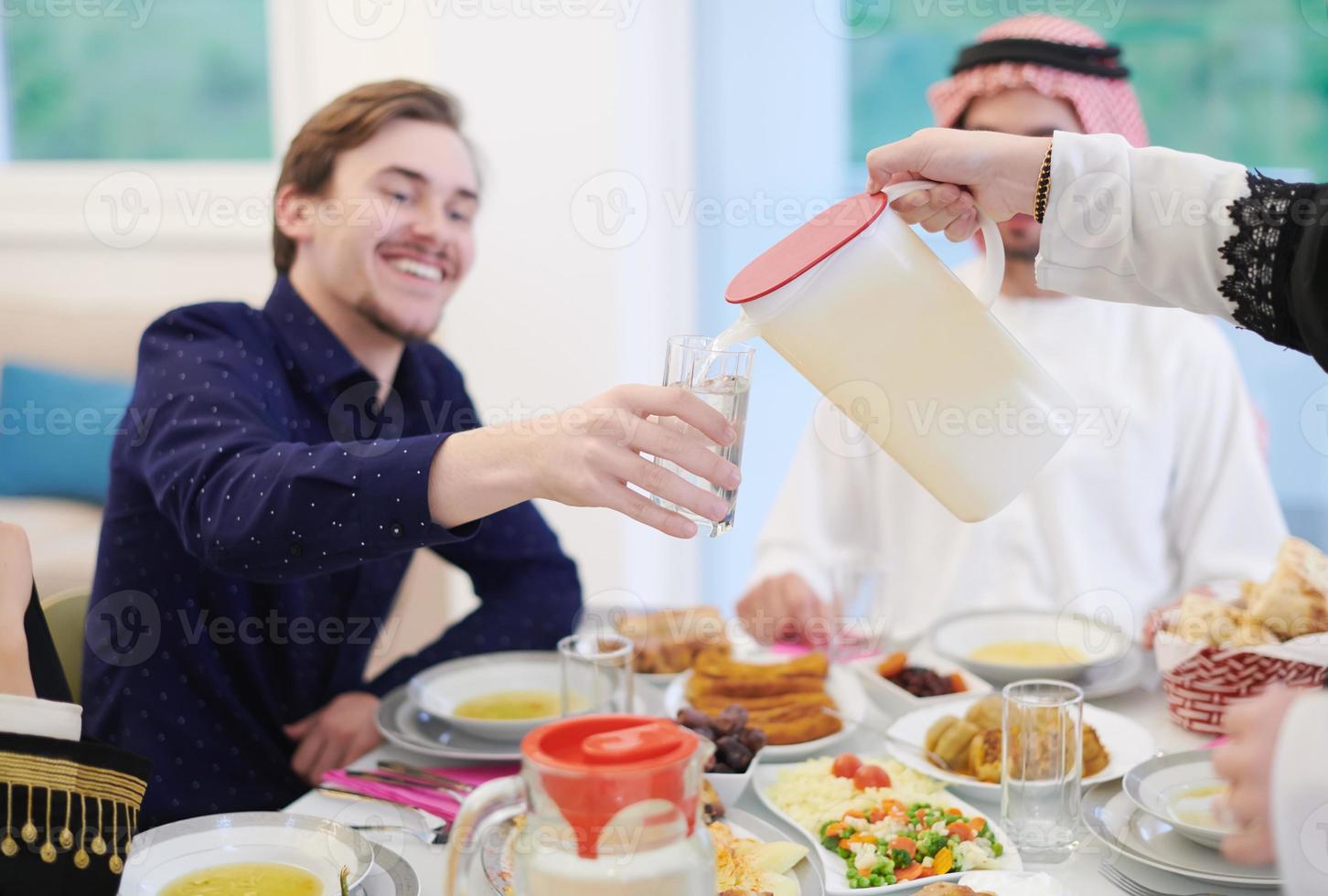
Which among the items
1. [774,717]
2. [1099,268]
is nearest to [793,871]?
[774,717]

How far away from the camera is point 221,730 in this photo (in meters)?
1.46

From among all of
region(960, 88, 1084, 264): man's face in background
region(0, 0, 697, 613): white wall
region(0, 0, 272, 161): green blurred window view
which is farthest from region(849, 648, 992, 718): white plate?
region(0, 0, 272, 161): green blurred window view

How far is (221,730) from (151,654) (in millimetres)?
130

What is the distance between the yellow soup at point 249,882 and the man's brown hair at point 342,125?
40.3 inches

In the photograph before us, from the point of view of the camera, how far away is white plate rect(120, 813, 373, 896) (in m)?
0.90

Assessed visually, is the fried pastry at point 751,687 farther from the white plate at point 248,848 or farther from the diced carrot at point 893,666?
the white plate at point 248,848

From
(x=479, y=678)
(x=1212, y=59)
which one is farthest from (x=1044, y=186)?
(x=1212, y=59)

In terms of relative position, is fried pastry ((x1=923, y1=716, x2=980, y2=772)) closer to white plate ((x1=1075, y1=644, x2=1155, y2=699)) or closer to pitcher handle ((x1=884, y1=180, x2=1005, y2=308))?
white plate ((x1=1075, y1=644, x2=1155, y2=699))

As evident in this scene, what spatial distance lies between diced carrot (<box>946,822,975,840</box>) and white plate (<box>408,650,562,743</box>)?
474 millimetres

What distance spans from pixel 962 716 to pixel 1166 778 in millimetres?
232

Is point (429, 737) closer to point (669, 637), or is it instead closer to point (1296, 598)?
point (669, 637)

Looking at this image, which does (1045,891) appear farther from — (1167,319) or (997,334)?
(1167,319)

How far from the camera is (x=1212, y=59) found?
112 inches

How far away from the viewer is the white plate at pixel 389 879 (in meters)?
0.90
